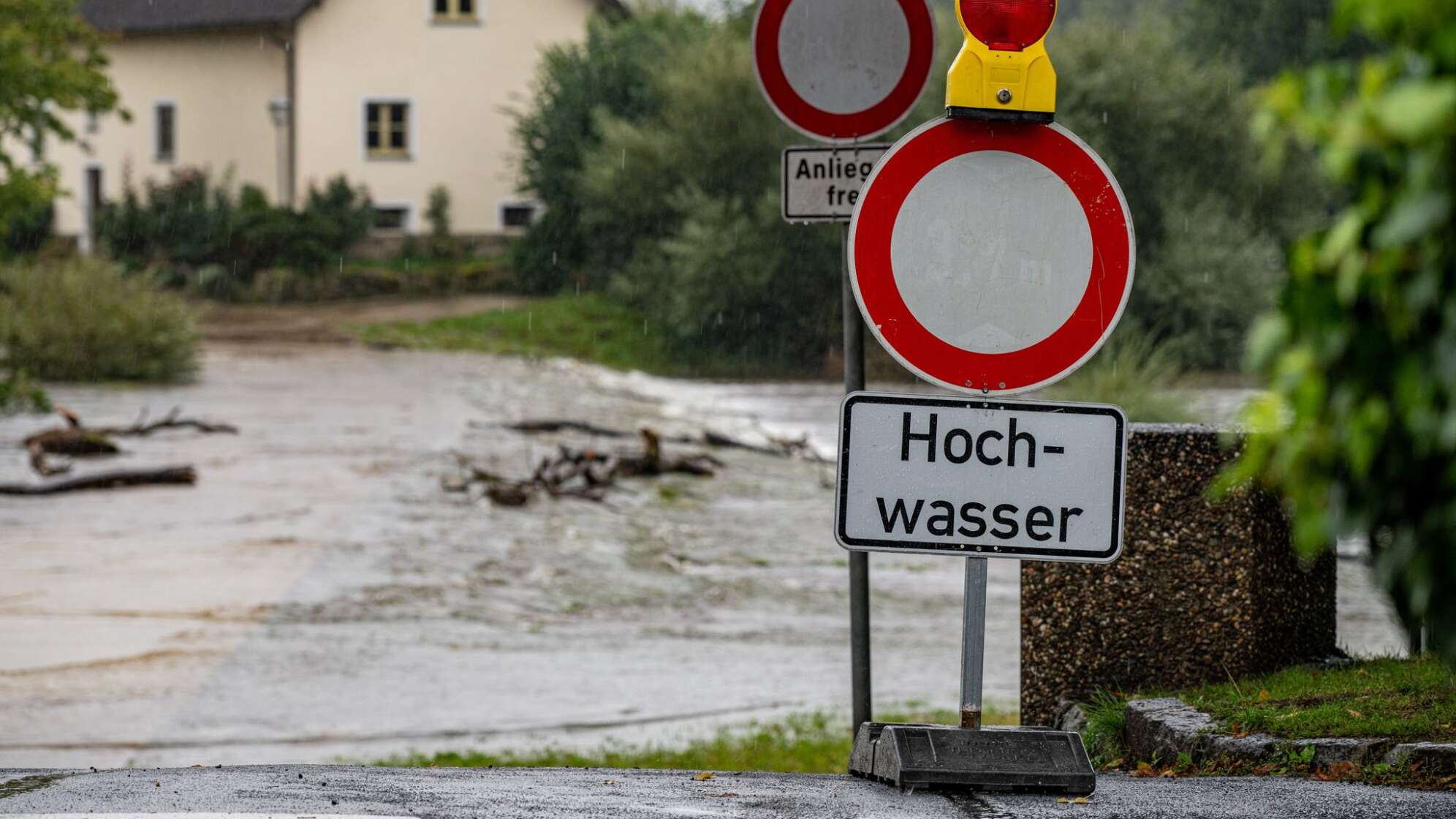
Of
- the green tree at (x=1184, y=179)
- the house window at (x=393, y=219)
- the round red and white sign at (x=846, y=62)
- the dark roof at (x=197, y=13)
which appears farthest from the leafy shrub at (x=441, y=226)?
the round red and white sign at (x=846, y=62)

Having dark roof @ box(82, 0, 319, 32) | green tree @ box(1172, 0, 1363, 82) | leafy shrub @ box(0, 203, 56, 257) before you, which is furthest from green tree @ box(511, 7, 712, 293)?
green tree @ box(1172, 0, 1363, 82)

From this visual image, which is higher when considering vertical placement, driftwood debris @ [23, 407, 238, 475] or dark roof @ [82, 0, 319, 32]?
dark roof @ [82, 0, 319, 32]

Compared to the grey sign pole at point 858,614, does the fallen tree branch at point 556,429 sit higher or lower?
lower

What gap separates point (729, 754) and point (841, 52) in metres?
2.88

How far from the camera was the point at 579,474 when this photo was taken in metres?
16.5

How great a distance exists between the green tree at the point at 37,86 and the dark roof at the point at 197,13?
116 feet

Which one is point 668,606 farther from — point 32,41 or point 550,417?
point 550,417

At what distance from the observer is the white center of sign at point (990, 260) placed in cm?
460

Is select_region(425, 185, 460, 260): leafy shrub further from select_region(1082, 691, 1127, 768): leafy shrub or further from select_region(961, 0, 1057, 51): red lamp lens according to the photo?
select_region(961, 0, 1057, 51): red lamp lens

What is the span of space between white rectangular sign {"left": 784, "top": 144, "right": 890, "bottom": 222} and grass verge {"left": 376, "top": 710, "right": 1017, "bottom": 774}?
2.05 meters

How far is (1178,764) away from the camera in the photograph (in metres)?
5.17

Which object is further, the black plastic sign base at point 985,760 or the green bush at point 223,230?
the green bush at point 223,230

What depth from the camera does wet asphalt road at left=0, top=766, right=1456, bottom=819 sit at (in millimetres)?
4285

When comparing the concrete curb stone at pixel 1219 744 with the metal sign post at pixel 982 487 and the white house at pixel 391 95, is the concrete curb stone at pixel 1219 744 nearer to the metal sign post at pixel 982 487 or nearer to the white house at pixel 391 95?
the metal sign post at pixel 982 487
